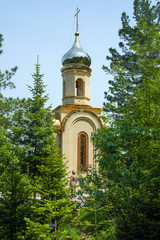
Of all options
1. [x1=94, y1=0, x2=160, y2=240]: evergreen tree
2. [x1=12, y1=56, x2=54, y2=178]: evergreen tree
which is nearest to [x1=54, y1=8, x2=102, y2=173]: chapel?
[x1=12, y1=56, x2=54, y2=178]: evergreen tree

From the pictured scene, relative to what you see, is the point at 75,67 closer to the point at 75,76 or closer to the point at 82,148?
the point at 75,76

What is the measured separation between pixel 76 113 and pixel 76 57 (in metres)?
4.98

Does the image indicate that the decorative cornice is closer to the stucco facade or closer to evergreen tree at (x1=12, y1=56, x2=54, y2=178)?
the stucco facade

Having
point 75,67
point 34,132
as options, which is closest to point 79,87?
point 75,67

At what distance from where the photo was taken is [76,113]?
72.3ft

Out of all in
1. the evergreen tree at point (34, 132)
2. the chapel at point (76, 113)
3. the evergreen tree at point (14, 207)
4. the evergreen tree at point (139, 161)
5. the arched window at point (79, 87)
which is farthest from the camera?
the arched window at point (79, 87)

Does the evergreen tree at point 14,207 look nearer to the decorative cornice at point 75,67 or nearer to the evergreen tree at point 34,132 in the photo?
the evergreen tree at point 34,132

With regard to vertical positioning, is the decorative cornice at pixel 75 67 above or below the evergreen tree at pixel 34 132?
above

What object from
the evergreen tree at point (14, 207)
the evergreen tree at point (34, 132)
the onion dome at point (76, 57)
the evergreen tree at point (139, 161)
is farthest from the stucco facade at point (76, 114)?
the evergreen tree at point (139, 161)

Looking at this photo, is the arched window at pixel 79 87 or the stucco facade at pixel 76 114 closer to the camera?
the stucco facade at pixel 76 114

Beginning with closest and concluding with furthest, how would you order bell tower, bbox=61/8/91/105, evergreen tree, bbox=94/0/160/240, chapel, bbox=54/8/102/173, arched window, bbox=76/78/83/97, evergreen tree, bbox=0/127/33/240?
evergreen tree, bbox=94/0/160/240 < evergreen tree, bbox=0/127/33/240 < chapel, bbox=54/8/102/173 < bell tower, bbox=61/8/91/105 < arched window, bbox=76/78/83/97

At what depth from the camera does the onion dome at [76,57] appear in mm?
23672

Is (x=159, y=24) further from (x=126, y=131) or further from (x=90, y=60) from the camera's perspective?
(x=126, y=131)

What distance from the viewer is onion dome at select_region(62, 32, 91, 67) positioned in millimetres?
23672
